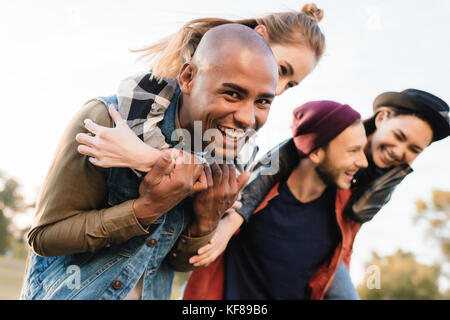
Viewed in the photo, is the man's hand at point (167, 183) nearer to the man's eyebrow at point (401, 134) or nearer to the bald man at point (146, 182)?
the bald man at point (146, 182)

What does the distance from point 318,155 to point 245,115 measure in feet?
3.56

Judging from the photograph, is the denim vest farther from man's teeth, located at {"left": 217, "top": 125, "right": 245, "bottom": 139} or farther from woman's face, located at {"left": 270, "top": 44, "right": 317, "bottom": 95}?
woman's face, located at {"left": 270, "top": 44, "right": 317, "bottom": 95}

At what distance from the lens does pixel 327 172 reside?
7.16ft

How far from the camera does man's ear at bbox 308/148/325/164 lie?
2201 mm

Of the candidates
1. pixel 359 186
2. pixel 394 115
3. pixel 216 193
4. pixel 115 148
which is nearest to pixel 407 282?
pixel 359 186

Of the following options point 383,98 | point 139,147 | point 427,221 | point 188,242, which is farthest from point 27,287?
point 427,221

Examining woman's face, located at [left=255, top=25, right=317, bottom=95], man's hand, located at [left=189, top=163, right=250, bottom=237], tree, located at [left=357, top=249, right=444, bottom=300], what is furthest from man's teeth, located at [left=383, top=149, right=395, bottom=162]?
tree, located at [left=357, top=249, right=444, bottom=300]

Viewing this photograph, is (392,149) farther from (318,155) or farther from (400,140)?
(318,155)

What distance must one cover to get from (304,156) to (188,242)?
1028 mm

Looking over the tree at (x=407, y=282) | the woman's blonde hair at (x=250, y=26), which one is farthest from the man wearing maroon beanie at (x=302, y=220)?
the tree at (x=407, y=282)

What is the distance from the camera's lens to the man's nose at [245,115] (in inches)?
48.9

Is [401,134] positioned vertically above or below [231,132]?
below

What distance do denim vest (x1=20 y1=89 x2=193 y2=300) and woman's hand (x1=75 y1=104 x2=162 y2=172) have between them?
0.19m
